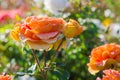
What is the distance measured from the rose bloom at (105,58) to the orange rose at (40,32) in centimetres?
17

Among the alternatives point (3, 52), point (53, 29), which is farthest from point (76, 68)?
point (53, 29)

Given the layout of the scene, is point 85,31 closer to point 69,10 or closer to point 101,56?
point 69,10

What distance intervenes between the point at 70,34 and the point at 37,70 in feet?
0.52

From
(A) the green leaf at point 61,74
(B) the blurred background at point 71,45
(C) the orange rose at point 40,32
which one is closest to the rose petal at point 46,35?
(C) the orange rose at point 40,32

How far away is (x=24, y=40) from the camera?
110cm

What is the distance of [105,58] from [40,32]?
9.3 inches

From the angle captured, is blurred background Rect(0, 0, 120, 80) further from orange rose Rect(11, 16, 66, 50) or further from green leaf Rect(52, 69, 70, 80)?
orange rose Rect(11, 16, 66, 50)

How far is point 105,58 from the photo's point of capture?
1.24 meters

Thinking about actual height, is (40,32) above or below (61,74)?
above

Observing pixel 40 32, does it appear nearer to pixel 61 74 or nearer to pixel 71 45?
pixel 61 74

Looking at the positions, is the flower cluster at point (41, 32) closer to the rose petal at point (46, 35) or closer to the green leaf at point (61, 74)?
the rose petal at point (46, 35)

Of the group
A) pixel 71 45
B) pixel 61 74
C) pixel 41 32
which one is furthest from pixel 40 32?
pixel 71 45

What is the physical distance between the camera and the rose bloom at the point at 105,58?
4.01 ft

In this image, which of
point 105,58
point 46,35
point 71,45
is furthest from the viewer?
point 71,45
